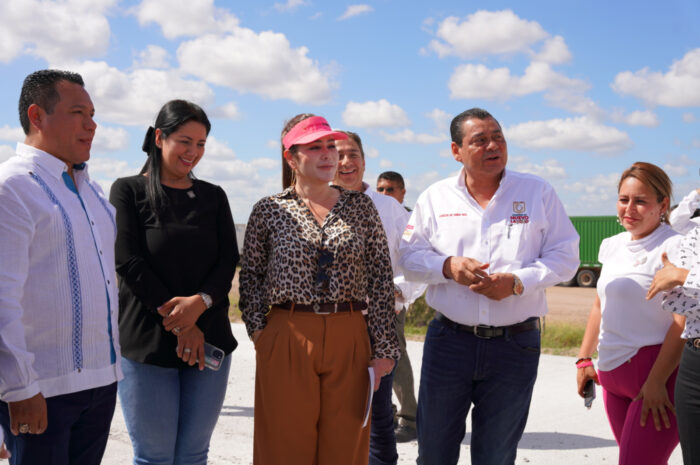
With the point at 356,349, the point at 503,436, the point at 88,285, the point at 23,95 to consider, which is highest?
A: the point at 23,95

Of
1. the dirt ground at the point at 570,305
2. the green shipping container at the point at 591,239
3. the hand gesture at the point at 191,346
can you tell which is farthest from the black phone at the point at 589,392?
the green shipping container at the point at 591,239

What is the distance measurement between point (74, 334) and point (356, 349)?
130cm

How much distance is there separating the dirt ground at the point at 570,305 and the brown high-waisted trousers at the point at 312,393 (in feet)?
45.2

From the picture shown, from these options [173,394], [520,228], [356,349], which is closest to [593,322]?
[520,228]

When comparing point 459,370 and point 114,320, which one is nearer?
point 114,320

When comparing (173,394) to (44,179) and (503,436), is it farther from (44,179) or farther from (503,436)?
(503,436)

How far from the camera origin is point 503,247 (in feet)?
11.9

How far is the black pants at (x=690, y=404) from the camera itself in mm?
3029

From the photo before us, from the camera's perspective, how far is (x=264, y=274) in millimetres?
3498

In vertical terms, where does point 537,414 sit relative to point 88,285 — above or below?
below

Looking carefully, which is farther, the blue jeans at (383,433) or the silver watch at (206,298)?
the blue jeans at (383,433)

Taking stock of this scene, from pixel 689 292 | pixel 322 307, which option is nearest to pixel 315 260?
pixel 322 307

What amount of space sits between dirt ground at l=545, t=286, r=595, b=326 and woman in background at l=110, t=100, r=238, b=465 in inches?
548

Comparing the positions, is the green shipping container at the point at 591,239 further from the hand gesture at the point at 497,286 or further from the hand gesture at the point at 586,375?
the hand gesture at the point at 497,286
